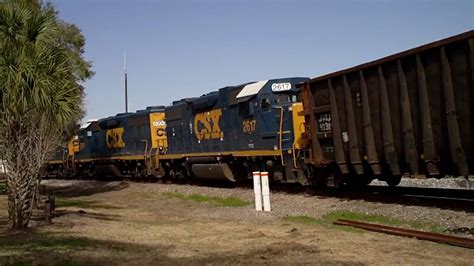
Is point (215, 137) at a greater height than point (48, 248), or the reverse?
point (215, 137)

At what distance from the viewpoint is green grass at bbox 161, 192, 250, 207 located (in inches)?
669

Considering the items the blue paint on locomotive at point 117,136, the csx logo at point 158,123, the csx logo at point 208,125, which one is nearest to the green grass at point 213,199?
the csx logo at point 208,125

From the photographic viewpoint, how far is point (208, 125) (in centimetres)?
2392

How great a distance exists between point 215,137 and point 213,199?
480 cm

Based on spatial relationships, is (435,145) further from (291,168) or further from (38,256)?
(38,256)

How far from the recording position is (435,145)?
1202cm

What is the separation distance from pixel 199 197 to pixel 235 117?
371cm

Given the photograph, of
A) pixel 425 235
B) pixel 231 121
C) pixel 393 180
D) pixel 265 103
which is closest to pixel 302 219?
pixel 425 235

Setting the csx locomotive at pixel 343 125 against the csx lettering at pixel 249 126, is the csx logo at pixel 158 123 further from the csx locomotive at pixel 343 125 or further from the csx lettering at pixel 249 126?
the csx lettering at pixel 249 126

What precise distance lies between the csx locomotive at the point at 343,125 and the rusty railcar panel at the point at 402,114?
0.02 meters

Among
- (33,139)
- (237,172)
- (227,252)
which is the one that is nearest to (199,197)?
(237,172)

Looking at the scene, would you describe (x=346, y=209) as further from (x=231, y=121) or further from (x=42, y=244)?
(x=231, y=121)

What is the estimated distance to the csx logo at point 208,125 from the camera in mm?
23062

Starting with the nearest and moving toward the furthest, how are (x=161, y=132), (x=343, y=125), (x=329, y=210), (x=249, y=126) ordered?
(x=329, y=210) < (x=343, y=125) < (x=249, y=126) < (x=161, y=132)
